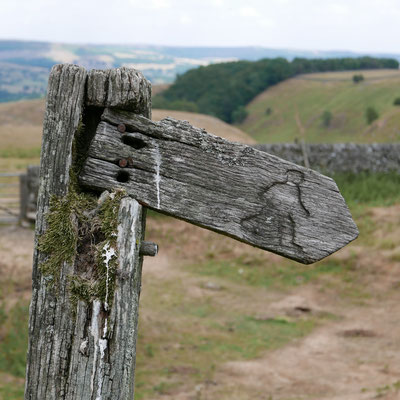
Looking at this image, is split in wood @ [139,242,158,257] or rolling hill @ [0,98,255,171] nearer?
split in wood @ [139,242,158,257]

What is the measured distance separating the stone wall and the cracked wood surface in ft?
40.3

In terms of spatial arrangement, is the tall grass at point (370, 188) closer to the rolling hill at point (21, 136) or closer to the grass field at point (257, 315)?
the grass field at point (257, 315)

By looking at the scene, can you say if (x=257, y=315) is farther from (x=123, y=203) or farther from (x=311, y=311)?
(x=123, y=203)

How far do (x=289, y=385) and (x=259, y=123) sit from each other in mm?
65283

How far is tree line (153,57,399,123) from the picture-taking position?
233ft

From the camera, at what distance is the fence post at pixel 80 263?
62.1 inches

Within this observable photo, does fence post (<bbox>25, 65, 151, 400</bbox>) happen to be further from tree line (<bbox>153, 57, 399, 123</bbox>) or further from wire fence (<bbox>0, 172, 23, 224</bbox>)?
tree line (<bbox>153, 57, 399, 123</bbox>)

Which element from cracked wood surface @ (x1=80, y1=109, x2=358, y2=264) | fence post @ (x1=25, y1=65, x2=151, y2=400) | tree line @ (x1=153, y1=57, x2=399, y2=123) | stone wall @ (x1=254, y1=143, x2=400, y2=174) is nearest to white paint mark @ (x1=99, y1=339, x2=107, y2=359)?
fence post @ (x1=25, y1=65, x2=151, y2=400)

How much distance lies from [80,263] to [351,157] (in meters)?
13.1

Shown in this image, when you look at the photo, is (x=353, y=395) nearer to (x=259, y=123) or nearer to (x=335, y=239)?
(x=335, y=239)

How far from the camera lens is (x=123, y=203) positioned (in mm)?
1632

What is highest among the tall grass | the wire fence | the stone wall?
the stone wall

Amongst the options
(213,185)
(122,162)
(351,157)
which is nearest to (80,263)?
(122,162)

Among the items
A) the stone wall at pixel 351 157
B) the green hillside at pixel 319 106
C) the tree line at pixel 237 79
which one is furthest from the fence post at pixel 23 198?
the tree line at pixel 237 79
